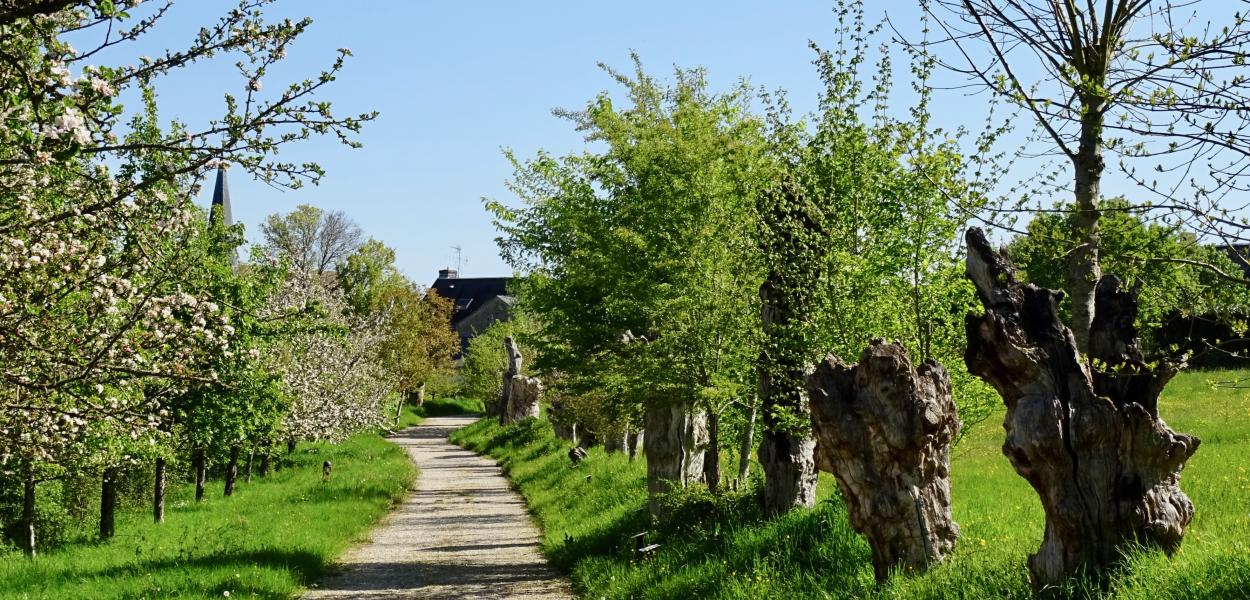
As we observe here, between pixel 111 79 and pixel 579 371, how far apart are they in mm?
A: 14626

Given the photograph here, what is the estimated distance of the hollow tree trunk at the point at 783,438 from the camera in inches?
498

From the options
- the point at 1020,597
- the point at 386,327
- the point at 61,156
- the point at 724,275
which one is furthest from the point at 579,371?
the point at 386,327

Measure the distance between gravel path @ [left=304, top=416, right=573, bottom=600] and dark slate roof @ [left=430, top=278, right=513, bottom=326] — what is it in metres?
76.3

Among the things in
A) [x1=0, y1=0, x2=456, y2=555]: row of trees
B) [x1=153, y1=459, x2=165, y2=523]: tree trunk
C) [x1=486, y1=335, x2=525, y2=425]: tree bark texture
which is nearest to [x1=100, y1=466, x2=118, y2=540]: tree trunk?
[x1=153, y1=459, x2=165, y2=523]: tree trunk

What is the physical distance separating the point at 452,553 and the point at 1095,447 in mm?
11964

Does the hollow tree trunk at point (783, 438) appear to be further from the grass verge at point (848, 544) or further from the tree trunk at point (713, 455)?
the tree trunk at point (713, 455)

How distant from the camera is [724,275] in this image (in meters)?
14.9

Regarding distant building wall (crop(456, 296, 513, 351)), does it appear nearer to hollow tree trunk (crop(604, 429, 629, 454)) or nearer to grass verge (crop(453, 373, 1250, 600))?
hollow tree trunk (crop(604, 429, 629, 454))

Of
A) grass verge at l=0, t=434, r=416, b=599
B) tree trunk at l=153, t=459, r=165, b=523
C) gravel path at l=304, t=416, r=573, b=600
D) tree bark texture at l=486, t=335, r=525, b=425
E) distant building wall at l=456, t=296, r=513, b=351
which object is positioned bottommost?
gravel path at l=304, t=416, r=573, b=600

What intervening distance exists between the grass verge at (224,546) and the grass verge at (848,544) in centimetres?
363

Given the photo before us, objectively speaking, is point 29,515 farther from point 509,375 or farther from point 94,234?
point 509,375

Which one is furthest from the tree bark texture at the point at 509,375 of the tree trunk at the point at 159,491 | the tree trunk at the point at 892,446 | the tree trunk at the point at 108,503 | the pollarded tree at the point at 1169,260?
Result: the pollarded tree at the point at 1169,260

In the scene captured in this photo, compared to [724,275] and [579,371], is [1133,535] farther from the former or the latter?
[579,371]

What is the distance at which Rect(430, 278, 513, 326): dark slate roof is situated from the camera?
106m
